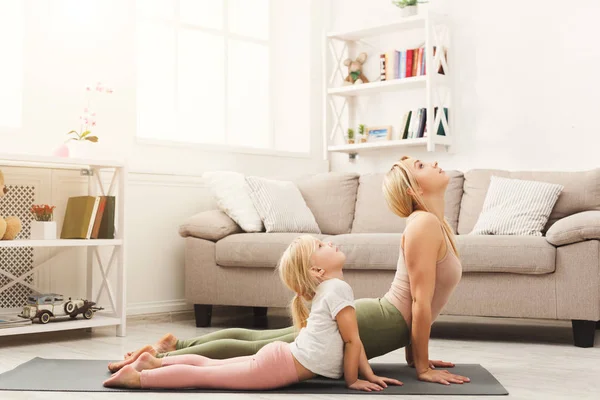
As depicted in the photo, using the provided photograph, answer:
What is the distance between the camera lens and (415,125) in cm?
484

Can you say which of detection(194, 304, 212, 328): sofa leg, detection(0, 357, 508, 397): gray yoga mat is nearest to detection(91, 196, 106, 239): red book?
detection(194, 304, 212, 328): sofa leg

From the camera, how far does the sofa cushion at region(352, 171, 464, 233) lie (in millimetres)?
4234

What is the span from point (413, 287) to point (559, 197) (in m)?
1.79

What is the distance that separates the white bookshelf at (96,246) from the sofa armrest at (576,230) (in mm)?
2013

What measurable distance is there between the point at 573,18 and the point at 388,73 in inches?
46.3

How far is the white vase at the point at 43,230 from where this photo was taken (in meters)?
3.54

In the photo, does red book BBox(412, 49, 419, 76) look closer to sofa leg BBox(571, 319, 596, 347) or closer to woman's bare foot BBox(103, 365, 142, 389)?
sofa leg BBox(571, 319, 596, 347)

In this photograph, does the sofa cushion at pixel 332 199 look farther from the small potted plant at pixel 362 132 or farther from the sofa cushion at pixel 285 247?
the small potted plant at pixel 362 132

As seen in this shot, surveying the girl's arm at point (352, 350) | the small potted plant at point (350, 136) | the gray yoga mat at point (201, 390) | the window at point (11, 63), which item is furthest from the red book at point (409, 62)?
the girl's arm at point (352, 350)

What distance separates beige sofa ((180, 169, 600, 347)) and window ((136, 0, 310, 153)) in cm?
75

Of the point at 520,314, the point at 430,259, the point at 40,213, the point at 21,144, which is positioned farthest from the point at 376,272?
the point at 21,144

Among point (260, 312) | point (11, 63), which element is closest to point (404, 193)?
point (260, 312)

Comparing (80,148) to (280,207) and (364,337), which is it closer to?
(280,207)

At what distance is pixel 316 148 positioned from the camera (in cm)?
541
